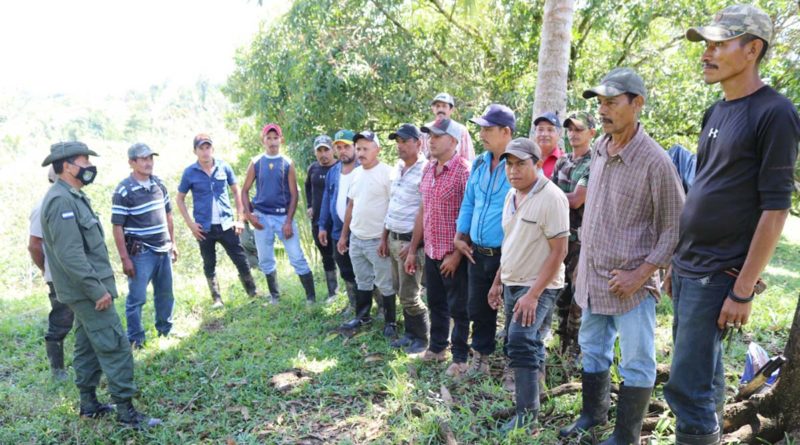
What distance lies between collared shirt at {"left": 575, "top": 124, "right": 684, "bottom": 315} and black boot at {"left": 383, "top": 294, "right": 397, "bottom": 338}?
268 centimetres

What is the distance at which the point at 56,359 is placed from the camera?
16.5ft

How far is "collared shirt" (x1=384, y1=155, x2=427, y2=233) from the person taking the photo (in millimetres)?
4691

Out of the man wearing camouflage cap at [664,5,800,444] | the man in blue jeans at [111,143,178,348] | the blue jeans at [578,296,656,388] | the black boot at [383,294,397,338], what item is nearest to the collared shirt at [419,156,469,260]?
the black boot at [383,294,397,338]

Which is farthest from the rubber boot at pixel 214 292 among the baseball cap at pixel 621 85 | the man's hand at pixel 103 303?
the baseball cap at pixel 621 85

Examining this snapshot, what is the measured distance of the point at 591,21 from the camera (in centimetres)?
813

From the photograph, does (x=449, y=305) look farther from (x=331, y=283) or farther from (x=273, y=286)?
(x=273, y=286)

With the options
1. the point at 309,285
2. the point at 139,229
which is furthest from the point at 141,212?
the point at 309,285

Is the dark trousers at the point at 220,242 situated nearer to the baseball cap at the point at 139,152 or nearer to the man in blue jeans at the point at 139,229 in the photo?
the man in blue jeans at the point at 139,229

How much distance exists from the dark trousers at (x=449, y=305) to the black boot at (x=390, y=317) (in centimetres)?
76

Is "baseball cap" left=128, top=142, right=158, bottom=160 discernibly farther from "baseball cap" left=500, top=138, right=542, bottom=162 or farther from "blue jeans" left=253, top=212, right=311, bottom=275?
"baseball cap" left=500, top=138, right=542, bottom=162

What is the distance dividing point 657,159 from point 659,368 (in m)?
1.65

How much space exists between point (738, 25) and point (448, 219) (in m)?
2.40

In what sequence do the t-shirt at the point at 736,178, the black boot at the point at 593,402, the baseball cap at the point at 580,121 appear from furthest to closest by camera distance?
1. the baseball cap at the point at 580,121
2. the black boot at the point at 593,402
3. the t-shirt at the point at 736,178

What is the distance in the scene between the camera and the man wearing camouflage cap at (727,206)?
2111mm
